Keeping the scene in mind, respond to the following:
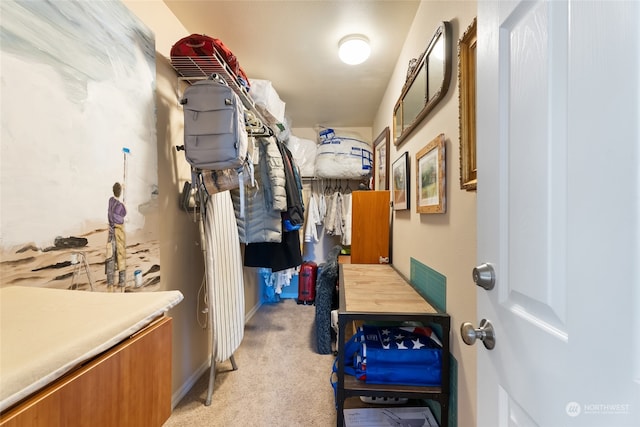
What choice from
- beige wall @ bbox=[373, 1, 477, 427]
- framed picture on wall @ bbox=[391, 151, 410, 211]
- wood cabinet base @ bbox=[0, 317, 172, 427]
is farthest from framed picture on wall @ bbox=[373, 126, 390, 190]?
wood cabinet base @ bbox=[0, 317, 172, 427]

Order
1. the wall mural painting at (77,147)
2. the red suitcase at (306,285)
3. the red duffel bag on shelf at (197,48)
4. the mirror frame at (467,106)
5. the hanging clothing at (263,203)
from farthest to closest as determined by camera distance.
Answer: the red suitcase at (306,285)
the hanging clothing at (263,203)
the red duffel bag on shelf at (197,48)
the mirror frame at (467,106)
the wall mural painting at (77,147)

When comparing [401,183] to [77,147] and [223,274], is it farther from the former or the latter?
[77,147]

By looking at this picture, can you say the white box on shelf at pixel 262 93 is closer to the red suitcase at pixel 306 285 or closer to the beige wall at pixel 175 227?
the beige wall at pixel 175 227

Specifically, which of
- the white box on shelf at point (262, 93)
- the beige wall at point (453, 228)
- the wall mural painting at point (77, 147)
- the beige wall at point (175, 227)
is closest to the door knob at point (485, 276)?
the beige wall at point (453, 228)

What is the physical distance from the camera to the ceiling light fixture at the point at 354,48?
5.68 ft

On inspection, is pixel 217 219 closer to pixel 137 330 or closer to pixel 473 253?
pixel 137 330

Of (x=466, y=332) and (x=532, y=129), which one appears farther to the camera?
(x=466, y=332)

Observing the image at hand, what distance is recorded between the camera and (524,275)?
0.49m

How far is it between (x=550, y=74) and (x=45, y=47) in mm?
1356

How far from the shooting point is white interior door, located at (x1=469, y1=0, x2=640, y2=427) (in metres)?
0.34

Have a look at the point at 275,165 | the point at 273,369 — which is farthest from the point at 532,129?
the point at 273,369

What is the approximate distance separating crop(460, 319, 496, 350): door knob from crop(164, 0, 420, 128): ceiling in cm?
172

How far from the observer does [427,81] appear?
1289 mm

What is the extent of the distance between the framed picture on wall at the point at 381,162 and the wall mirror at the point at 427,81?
0.60 meters
